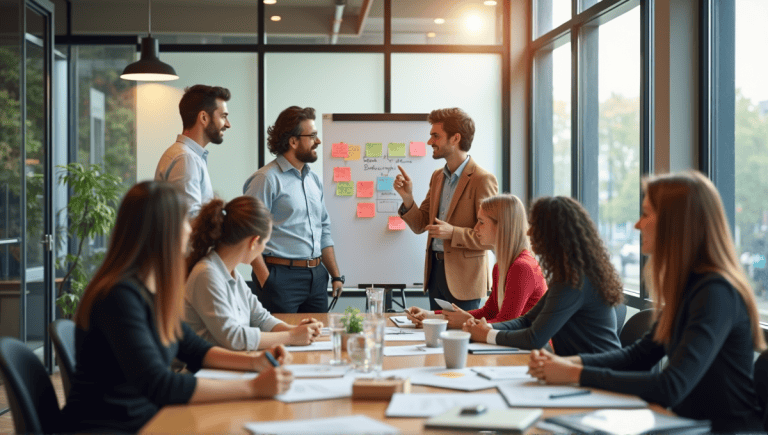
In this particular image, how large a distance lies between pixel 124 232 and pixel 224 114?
7.04 ft

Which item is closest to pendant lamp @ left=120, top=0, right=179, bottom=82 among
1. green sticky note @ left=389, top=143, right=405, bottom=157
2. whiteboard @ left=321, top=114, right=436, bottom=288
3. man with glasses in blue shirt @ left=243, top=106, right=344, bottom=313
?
man with glasses in blue shirt @ left=243, top=106, right=344, bottom=313

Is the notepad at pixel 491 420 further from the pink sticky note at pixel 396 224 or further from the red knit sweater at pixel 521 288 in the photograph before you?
the pink sticky note at pixel 396 224

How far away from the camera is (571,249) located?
2248mm

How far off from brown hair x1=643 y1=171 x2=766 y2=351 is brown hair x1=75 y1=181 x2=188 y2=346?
1225 millimetres

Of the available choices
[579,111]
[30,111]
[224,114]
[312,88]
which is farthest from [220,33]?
[579,111]

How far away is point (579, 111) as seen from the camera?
15.3 feet

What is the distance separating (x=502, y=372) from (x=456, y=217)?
2.24 m

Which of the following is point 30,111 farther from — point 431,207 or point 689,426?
point 689,426

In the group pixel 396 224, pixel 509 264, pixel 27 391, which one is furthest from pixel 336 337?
pixel 396 224

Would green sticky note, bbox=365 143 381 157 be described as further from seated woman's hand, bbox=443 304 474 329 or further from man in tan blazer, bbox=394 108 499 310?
seated woman's hand, bbox=443 304 474 329

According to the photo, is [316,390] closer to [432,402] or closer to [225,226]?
[432,402]

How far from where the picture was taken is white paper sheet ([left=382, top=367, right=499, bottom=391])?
1.69 meters

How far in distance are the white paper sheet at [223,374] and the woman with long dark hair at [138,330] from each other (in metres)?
0.16

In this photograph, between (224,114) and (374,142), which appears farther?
(374,142)
